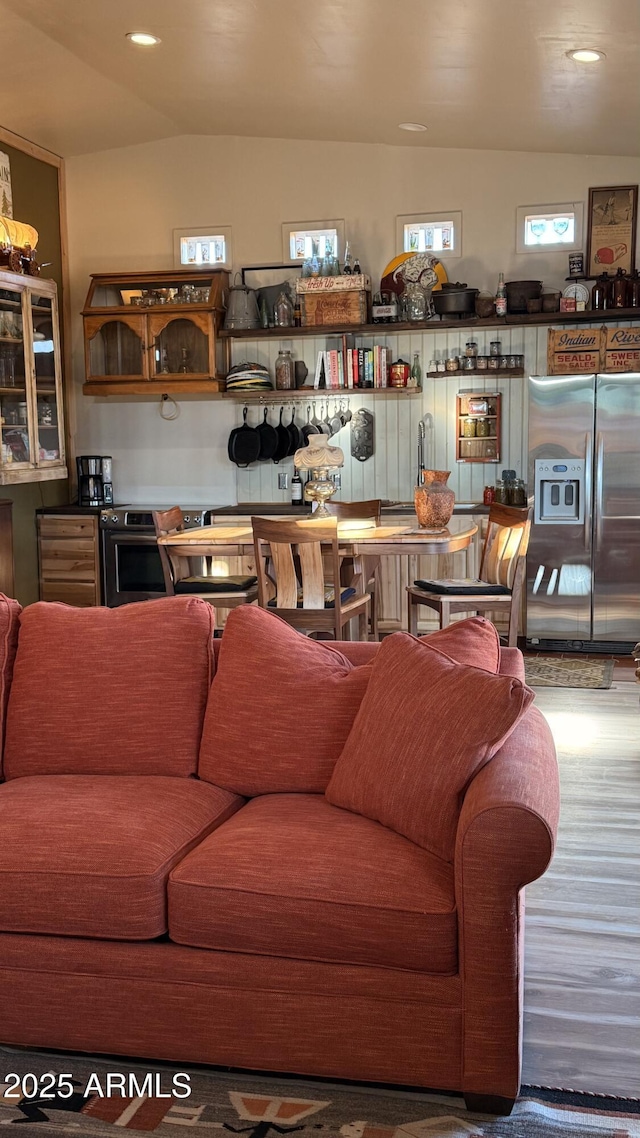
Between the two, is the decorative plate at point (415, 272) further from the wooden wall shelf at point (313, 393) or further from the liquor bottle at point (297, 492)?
the liquor bottle at point (297, 492)

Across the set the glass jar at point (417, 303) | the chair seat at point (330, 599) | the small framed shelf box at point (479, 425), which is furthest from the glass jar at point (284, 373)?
the chair seat at point (330, 599)

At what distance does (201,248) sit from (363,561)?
2.91 m

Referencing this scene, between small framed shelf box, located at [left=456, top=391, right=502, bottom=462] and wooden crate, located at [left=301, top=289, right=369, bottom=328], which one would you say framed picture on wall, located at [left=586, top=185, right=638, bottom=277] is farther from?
wooden crate, located at [left=301, top=289, right=369, bottom=328]

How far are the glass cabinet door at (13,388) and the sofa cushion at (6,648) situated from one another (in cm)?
317

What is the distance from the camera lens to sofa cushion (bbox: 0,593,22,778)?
2967 mm

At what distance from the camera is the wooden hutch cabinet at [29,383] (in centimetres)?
614

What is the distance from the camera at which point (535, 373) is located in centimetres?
684

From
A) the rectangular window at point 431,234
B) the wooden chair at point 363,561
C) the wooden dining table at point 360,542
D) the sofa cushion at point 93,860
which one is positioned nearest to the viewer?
the sofa cushion at point 93,860

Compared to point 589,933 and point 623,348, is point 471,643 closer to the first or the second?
point 589,933

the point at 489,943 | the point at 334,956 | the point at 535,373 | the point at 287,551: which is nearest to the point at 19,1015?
the point at 334,956

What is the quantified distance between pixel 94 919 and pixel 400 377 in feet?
16.6

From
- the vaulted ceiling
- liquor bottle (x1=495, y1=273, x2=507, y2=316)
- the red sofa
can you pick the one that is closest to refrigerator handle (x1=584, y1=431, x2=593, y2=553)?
liquor bottle (x1=495, y1=273, x2=507, y2=316)

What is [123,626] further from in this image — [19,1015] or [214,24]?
[214,24]

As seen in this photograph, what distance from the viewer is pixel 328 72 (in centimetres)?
530
